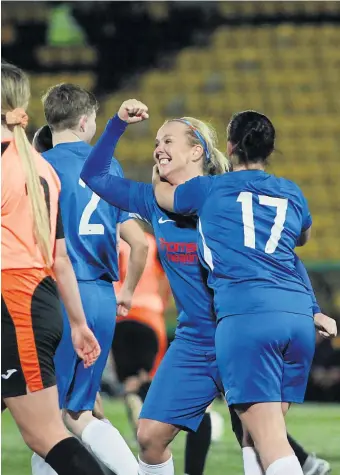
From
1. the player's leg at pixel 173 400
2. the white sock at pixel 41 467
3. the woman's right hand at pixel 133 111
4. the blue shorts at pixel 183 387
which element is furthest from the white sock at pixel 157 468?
the woman's right hand at pixel 133 111

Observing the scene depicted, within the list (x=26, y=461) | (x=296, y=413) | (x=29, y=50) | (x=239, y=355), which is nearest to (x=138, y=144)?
(x=29, y=50)

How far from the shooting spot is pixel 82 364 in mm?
4629

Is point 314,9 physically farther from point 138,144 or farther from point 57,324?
point 57,324

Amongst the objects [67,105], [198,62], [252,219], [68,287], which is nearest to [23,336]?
[68,287]

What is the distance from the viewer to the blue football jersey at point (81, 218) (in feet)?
15.4

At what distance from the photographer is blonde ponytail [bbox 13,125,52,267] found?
3480 mm

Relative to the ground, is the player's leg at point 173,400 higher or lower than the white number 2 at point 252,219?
lower

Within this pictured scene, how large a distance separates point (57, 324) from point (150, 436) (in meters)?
0.83

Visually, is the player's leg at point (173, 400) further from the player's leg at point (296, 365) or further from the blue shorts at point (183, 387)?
the player's leg at point (296, 365)

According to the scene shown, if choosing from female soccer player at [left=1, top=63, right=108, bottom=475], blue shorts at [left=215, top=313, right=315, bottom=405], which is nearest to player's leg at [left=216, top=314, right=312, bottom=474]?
blue shorts at [left=215, top=313, right=315, bottom=405]

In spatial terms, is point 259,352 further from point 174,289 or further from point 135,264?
point 135,264

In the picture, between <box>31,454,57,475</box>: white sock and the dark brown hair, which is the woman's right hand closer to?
the dark brown hair

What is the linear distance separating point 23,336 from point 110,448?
50.6 inches

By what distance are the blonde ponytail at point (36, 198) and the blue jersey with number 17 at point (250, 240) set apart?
25.1 inches
